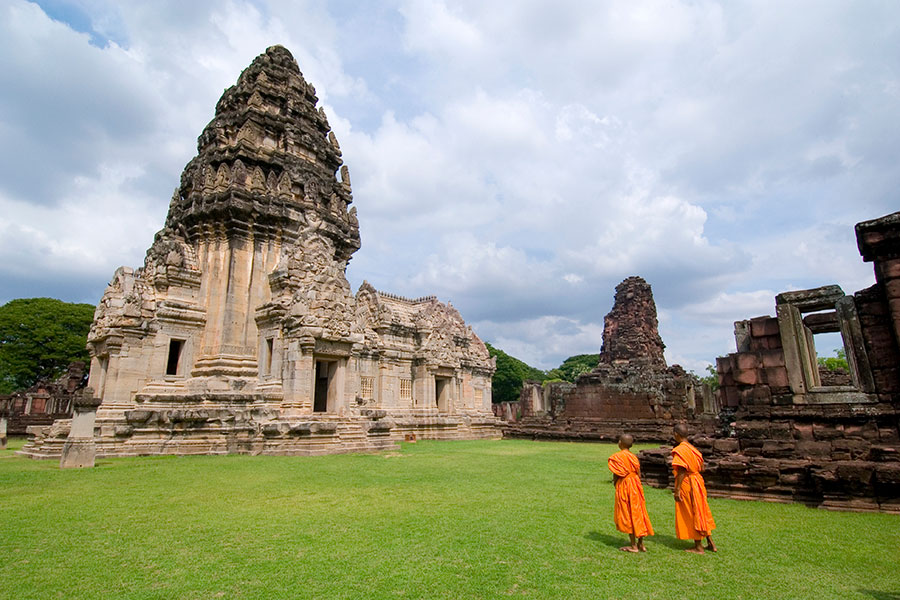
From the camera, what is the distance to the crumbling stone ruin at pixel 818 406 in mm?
7121

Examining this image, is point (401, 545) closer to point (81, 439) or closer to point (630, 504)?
point (630, 504)

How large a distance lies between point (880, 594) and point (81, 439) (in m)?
13.8

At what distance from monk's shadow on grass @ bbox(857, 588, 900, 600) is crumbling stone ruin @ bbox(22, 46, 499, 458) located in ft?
39.3

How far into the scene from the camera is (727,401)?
1006 cm

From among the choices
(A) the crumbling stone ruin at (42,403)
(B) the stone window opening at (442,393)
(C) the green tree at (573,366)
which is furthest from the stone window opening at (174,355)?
(C) the green tree at (573,366)

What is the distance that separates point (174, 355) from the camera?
16.7m

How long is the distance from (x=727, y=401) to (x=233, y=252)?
1545 centimetres

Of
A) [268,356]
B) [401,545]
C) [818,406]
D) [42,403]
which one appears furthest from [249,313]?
[42,403]

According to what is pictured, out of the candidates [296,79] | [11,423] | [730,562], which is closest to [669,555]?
[730,562]

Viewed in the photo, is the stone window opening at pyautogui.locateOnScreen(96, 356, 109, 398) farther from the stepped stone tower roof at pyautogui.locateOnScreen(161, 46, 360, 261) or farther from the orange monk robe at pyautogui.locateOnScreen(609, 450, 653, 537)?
the orange monk robe at pyautogui.locateOnScreen(609, 450, 653, 537)

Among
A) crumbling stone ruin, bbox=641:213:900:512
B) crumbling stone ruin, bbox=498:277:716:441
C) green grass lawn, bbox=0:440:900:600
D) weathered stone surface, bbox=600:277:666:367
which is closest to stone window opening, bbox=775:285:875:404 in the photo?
crumbling stone ruin, bbox=641:213:900:512

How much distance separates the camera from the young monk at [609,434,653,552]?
5.07m

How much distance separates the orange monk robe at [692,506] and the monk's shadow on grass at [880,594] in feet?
4.01

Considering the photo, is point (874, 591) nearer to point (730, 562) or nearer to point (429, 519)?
point (730, 562)
